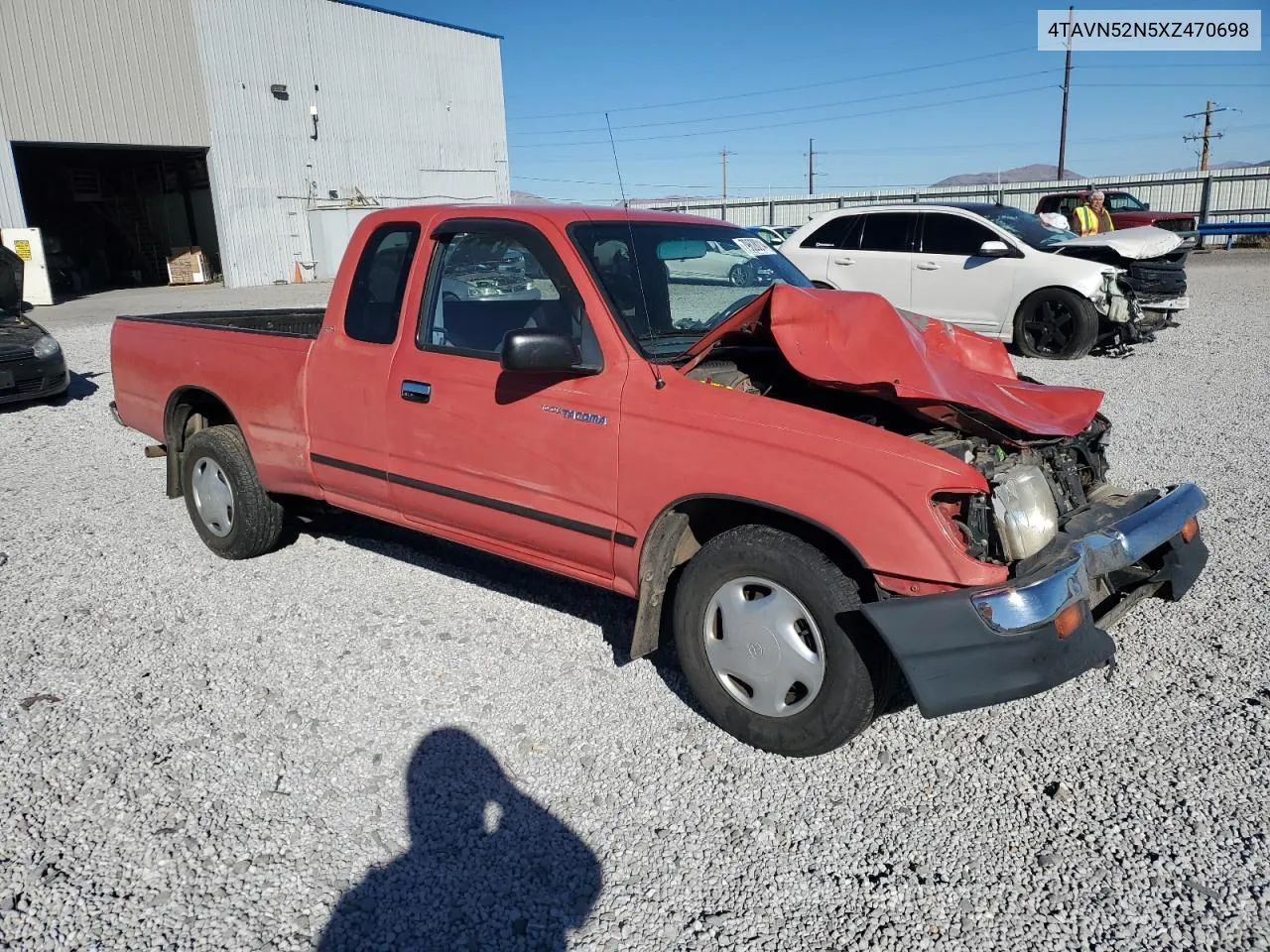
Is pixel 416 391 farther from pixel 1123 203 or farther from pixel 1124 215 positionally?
pixel 1123 203

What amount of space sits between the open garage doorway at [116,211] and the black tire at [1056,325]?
26.2 m

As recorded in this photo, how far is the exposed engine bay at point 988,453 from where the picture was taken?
10.0ft

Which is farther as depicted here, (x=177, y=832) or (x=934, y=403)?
(x=934, y=403)

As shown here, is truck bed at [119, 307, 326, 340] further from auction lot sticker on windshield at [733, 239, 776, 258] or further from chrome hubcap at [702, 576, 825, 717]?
chrome hubcap at [702, 576, 825, 717]

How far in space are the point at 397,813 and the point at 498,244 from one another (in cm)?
232

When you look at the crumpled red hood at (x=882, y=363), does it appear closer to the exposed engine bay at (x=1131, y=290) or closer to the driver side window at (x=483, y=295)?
the driver side window at (x=483, y=295)

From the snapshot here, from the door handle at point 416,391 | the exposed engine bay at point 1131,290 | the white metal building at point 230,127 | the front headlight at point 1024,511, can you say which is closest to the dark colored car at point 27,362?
the door handle at point 416,391

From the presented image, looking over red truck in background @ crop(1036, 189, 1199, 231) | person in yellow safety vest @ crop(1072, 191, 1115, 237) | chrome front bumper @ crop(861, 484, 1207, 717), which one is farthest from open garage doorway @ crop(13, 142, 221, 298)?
chrome front bumper @ crop(861, 484, 1207, 717)

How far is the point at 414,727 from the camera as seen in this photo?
3.60 m

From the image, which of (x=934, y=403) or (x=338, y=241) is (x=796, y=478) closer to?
(x=934, y=403)

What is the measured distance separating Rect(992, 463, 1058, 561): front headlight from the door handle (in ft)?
7.64

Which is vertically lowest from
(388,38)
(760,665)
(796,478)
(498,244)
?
(760,665)

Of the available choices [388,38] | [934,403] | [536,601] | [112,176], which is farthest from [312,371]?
[112,176]

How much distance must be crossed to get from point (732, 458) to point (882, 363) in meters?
0.65
